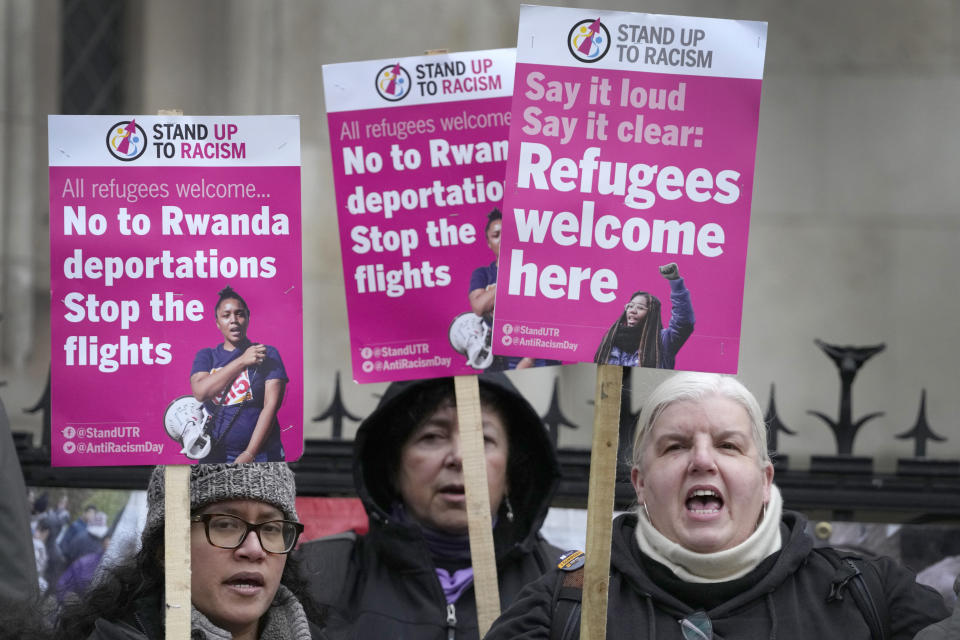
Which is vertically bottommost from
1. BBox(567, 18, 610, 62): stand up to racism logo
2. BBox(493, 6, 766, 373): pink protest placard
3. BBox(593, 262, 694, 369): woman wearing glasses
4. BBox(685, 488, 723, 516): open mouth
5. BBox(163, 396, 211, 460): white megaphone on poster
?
BBox(685, 488, 723, 516): open mouth

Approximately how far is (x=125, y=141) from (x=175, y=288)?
0.40 metres

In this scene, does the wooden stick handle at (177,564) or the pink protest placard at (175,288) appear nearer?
the wooden stick handle at (177,564)

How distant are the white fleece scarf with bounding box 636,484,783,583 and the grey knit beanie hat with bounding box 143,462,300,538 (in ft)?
3.02

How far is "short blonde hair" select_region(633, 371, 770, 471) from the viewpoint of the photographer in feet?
12.2

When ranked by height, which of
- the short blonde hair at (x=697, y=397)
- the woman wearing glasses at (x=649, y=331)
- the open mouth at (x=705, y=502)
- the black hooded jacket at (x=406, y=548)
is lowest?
the black hooded jacket at (x=406, y=548)

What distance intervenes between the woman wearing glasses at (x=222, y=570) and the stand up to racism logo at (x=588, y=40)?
51.3 inches

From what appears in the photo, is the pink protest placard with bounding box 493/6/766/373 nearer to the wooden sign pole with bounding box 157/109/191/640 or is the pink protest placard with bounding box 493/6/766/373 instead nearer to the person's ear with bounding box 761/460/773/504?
the person's ear with bounding box 761/460/773/504

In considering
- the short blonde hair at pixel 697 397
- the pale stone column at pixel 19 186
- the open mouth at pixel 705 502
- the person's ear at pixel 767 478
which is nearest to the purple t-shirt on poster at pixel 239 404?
the short blonde hair at pixel 697 397

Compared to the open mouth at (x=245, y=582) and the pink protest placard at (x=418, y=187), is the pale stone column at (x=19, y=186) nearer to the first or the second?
the pink protest placard at (x=418, y=187)

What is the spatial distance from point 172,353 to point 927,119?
579cm

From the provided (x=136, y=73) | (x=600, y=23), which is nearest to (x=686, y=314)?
(x=600, y=23)

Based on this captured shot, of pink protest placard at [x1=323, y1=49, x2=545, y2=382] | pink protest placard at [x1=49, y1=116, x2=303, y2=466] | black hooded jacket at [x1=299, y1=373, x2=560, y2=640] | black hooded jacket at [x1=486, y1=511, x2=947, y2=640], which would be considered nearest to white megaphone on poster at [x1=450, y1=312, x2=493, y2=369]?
pink protest placard at [x1=323, y1=49, x2=545, y2=382]

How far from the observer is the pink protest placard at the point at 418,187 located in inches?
178

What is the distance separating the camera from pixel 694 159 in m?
3.74
